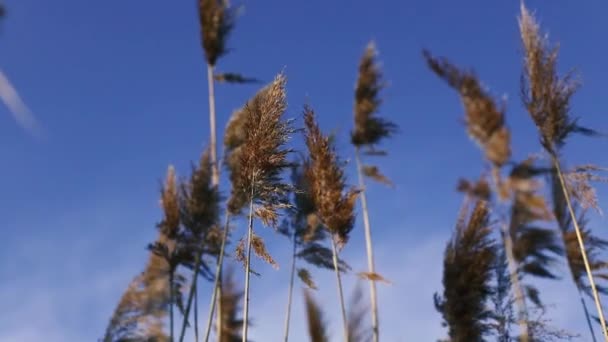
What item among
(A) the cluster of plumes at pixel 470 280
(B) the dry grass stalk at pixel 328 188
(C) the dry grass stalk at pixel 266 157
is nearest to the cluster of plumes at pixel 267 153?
(C) the dry grass stalk at pixel 266 157

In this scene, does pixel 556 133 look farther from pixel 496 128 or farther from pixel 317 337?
pixel 317 337

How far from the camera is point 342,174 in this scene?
432 centimetres

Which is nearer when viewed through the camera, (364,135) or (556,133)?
(556,133)

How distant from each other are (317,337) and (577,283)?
3433mm

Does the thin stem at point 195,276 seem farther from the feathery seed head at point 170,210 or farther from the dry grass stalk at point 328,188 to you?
the dry grass stalk at point 328,188

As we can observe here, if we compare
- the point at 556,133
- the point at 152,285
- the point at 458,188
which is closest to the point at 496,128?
the point at 458,188

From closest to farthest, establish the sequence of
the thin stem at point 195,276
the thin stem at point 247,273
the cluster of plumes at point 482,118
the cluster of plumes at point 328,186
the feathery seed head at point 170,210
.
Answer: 1. the thin stem at point 247,273
2. the cluster of plumes at point 482,118
3. the cluster of plumes at point 328,186
4. the thin stem at point 195,276
5. the feathery seed head at point 170,210

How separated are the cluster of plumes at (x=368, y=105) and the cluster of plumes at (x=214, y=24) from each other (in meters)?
1.54

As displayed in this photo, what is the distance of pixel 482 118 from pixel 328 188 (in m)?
1.16

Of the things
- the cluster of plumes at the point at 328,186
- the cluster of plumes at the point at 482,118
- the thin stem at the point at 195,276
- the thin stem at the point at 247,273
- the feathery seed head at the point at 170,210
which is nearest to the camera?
the thin stem at the point at 247,273

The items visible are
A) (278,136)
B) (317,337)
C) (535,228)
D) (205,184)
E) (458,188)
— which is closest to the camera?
(278,136)

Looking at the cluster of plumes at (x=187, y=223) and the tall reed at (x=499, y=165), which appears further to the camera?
the cluster of plumes at (x=187, y=223)

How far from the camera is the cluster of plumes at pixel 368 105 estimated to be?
684 centimetres

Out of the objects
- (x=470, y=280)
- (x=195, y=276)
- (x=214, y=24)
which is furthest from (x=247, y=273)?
(x=214, y=24)
